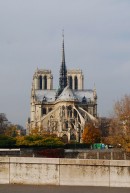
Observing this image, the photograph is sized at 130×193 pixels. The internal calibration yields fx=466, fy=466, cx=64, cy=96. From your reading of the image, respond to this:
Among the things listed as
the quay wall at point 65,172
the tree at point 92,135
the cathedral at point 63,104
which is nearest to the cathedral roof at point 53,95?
the cathedral at point 63,104

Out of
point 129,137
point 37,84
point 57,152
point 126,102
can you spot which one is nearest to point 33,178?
point 57,152

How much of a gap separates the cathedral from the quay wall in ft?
254

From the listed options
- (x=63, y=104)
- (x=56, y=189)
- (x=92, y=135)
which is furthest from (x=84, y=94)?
(x=56, y=189)

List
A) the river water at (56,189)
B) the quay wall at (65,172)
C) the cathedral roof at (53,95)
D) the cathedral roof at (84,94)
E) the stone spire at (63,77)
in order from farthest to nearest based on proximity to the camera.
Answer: the stone spire at (63,77), the cathedral roof at (53,95), the cathedral roof at (84,94), the quay wall at (65,172), the river water at (56,189)

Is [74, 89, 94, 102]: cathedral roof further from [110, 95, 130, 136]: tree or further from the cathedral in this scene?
[110, 95, 130, 136]: tree

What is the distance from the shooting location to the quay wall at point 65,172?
27328mm

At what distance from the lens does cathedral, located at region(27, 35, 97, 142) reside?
123 m

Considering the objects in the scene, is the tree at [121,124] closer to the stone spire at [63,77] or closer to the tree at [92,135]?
the tree at [92,135]

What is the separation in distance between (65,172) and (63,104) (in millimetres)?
104901

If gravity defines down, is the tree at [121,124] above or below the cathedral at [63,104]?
below

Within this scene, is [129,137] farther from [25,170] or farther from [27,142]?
[27,142]

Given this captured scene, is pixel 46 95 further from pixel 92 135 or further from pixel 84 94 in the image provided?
pixel 92 135

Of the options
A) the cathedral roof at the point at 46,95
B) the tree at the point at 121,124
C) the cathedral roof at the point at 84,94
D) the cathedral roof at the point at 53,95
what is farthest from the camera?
the cathedral roof at the point at 46,95

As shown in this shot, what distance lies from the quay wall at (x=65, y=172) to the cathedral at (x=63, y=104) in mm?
77298
